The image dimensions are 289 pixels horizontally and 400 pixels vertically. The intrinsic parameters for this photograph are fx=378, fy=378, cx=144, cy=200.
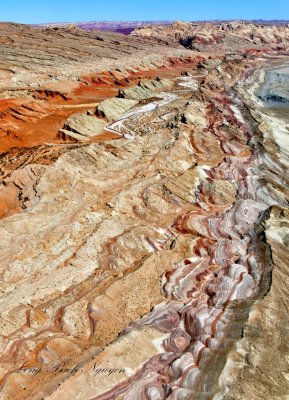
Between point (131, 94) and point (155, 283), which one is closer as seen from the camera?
point (155, 283)

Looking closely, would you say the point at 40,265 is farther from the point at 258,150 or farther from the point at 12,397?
the point at 258,150

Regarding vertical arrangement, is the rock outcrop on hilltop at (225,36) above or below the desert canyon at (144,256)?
above

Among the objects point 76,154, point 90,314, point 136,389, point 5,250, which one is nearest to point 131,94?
point 76,154

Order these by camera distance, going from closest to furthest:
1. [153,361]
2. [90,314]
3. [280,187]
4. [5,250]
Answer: [153,361], [90,314], [5,250], [280,187]

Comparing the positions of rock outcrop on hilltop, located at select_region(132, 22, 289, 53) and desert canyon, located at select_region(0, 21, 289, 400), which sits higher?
rock outcrop on hilltop, located at select_region(132, 22, 289, 53)

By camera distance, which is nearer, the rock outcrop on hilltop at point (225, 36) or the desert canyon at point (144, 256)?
the desert canyon at point (144, 256)
